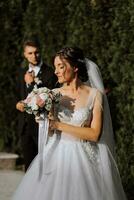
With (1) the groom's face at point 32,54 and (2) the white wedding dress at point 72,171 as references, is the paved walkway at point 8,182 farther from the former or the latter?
(2) the white wedding dress at point 72,171

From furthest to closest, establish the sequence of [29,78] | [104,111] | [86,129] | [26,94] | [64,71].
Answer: [26,94] → [29,78] → [104,111] → [64,71] → [86,129]

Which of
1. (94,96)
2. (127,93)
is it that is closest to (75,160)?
(94,96)

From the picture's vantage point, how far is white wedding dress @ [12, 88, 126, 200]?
525 cm

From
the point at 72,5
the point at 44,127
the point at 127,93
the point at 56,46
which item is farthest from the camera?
the point at 56,46

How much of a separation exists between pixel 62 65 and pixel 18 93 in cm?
249

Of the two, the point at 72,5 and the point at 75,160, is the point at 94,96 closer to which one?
the point at 75,160

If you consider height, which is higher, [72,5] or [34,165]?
[72,5]

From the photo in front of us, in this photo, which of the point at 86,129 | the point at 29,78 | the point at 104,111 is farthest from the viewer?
the point at 29,78

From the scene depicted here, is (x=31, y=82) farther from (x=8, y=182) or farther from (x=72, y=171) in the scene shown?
(x=8, y=182)

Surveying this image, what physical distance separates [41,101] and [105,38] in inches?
114

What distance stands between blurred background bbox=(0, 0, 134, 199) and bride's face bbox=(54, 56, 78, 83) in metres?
2.10

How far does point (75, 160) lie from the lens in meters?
5.33

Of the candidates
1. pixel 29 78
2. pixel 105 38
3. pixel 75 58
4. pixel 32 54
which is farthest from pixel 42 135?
pixel 105 38

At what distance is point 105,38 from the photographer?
795cm
